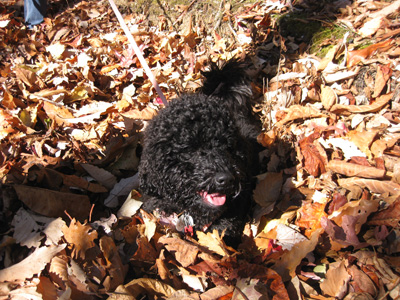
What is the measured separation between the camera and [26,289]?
1983 millimetres

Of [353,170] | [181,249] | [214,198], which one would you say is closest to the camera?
[181,249]

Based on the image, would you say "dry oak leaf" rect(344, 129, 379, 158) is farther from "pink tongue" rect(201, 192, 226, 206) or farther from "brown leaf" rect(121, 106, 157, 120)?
"brown leaf" rect(121, 106, 157, 120)

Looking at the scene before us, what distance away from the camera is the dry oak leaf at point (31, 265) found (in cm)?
205

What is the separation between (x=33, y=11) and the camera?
193 inches

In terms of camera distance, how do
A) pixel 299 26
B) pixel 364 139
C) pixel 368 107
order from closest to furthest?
pixel 364 139 → pixel 368 107 → pixel 299 26

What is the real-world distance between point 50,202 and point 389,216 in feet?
8.91

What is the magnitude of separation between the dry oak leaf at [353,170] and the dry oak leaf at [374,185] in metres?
0.04

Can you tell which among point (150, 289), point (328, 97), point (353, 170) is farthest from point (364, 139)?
point (150, 289)

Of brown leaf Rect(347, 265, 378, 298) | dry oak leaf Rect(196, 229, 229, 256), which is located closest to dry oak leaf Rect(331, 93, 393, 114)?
brown leaf Rect(347, 265, 378, 298)

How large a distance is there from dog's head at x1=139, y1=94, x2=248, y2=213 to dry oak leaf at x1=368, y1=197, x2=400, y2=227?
1.02 m

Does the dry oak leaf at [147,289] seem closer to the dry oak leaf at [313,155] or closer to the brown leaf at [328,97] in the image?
the dry oak leaf at [313,155]

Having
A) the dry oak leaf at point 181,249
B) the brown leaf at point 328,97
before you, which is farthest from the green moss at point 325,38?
the dry oak leaf at point 181,249

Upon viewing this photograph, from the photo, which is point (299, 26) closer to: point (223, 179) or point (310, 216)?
point (310, 216)

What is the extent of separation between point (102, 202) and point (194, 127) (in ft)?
4.37
